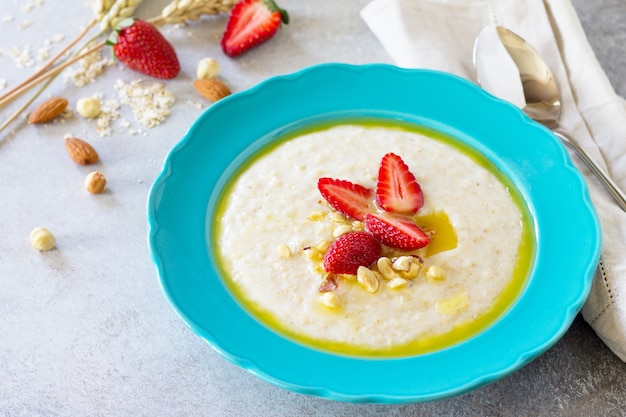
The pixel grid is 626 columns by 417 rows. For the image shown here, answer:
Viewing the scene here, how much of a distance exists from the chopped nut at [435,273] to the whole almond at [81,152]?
1.07 m

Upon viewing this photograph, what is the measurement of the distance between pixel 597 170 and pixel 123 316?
Answer: 4.36 feet

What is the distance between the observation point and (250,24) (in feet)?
8.10

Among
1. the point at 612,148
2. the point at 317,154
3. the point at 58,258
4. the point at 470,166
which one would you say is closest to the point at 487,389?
the point at 470,166

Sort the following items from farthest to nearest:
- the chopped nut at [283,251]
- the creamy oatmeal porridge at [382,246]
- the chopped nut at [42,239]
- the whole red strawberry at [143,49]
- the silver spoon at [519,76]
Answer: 1. the whole red strawberry at [143,49]
2. the silver spoon at [519,76]
3. the chopped nut at [42,239]
4. the chopped nut at [283,251]
5. the creamy oatmeal porridge at [382,246]

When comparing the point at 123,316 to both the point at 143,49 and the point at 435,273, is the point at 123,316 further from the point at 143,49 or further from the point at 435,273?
the point at 143,49

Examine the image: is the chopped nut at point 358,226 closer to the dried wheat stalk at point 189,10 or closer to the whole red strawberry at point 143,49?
the whole red strawberry at point 143,49

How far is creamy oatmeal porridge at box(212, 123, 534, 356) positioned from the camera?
5.34ft

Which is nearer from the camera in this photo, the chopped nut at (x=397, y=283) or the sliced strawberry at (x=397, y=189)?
the chopped nut at (x=397, y=283)

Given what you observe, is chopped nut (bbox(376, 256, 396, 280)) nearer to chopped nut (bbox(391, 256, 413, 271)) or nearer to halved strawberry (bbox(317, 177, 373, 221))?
chopped nut (bbox(391, 256, 413, 271))

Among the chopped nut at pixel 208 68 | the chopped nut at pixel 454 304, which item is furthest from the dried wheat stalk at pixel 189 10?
the chopped nut at pixel 454 304

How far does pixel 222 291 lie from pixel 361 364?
0.37 metres

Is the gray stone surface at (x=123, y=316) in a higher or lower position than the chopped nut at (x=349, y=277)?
lower

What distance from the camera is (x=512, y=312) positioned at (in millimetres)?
1640

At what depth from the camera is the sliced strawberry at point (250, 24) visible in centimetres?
246
